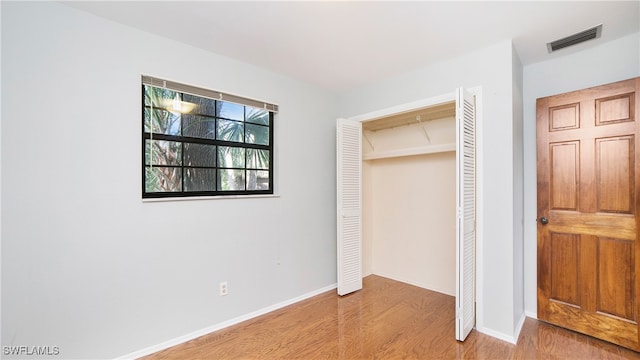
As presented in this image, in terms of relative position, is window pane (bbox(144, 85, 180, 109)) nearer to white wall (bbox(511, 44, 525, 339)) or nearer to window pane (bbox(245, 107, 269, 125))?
window pane (bbox(245, 107, 269, 125))

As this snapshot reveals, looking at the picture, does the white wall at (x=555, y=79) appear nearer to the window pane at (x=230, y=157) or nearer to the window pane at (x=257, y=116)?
the window pane at (x=257, y=116)

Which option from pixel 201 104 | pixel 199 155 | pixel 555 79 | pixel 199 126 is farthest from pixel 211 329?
pixel 555 79

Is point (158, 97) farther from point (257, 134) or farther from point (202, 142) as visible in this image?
point (257, 134)

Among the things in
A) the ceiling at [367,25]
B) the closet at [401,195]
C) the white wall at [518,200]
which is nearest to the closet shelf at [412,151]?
the closet at [401,195]

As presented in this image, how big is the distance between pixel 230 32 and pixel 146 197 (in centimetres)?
147

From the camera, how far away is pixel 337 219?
3238mm

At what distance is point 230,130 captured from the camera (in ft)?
8.87

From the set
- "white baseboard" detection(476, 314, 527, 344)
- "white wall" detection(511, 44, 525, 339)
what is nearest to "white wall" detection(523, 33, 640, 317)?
"white wall" detection(511, 44, 525, 339)

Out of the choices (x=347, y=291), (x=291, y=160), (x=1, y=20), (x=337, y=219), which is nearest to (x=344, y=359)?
(x=347, y=291)

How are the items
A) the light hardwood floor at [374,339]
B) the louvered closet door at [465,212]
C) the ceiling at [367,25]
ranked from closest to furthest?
the ceiling at [367,25] → the light hardwood floor at [374,339] → the louvered closet door at [465,212]

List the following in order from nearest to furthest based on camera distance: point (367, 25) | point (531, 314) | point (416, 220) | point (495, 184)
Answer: point (367, 25) < point (495, 184) < point (531, 314) < point (416, 220)

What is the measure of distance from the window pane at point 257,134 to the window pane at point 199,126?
1.17 feet

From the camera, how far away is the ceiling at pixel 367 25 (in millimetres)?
1811

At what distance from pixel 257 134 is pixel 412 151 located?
6.15ft
